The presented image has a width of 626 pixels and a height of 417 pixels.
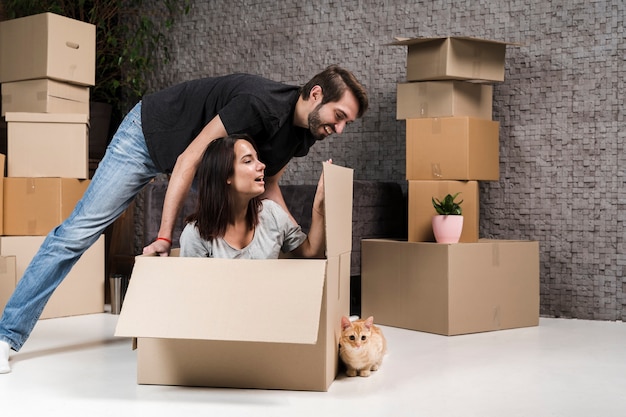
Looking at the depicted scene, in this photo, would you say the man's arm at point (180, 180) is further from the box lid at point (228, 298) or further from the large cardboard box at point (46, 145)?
the large cardboard box at point (46, 145)

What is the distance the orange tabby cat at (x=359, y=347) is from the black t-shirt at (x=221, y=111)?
542 mm

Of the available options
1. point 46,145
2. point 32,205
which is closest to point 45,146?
point 46,145

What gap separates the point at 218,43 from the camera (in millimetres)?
4121

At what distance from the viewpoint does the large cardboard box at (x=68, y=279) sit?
3205 mm

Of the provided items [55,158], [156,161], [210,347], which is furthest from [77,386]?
[55,158]

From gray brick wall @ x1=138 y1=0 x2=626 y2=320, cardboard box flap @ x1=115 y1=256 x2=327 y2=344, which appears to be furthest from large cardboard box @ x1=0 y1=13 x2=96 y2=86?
cardboard box flap @ x1=115 y1=256 x2=327 y2=344

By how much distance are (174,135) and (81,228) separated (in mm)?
390

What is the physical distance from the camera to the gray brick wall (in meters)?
3.24

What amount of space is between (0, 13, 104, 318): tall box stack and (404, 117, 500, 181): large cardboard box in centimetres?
140

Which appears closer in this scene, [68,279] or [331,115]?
[331,115]

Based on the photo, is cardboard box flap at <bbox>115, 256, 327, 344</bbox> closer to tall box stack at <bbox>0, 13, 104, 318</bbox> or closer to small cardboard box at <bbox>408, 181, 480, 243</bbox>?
small cardboard box at <bbox>408, 181, 480, 243</bbox>

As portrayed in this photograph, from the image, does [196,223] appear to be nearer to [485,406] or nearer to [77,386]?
A: [77,386]

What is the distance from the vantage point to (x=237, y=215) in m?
2.17

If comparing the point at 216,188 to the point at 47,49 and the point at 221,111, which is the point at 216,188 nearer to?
the point at 221,111
